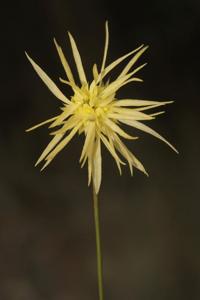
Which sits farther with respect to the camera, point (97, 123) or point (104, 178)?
point (104, 178)

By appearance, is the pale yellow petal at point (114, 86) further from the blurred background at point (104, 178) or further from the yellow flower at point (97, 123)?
the blurred background at point (104, 178)

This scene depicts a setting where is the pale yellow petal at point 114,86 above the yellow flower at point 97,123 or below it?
above

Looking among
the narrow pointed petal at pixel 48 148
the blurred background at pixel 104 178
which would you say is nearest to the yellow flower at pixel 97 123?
the narrow pointed petal at pixel 48 148

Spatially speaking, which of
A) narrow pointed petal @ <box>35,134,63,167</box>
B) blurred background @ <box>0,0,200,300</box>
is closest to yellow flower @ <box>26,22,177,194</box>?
narrow pointed petal @ <box>35,134,63,167</box>

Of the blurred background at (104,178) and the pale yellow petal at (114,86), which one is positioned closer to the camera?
the pale yellow petal at (114,86)

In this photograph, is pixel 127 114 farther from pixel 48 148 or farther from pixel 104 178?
A: pixel 104 178

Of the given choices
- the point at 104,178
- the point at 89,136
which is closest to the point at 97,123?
the point at 89,136

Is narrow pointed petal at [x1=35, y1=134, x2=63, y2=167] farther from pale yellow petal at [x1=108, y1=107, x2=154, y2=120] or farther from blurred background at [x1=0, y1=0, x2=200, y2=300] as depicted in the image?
blurred background at [x1=0, y1=0, x2=200, y2=300]

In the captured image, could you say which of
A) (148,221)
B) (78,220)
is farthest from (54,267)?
(148,221)
